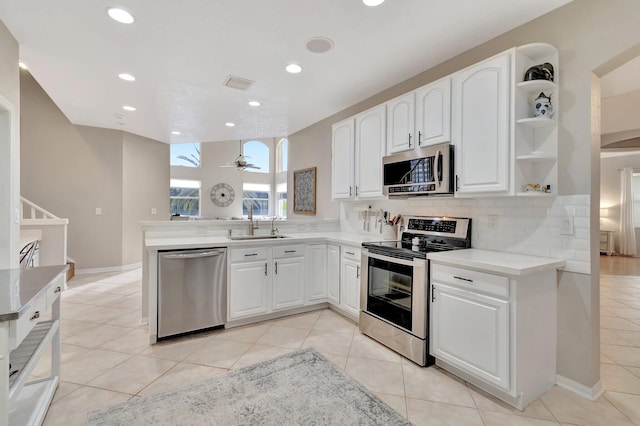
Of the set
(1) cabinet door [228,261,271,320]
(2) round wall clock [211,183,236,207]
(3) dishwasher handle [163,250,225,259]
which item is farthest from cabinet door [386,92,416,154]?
(2) round wall clock [211,183,236,207]

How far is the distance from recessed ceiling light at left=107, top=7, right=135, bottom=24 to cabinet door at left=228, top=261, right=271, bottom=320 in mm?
2164

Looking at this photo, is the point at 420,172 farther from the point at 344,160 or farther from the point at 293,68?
the point at 293,68

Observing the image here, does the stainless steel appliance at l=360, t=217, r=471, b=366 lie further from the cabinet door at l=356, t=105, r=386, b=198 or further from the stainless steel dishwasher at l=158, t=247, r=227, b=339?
the stainless steel dishwasher at l=158, t=247, r=227, b=339

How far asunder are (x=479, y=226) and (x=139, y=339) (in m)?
3.26

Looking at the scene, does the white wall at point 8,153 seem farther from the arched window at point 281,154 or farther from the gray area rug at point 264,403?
the arched window at point 281,154

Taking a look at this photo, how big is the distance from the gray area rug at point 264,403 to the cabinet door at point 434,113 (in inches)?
81.3

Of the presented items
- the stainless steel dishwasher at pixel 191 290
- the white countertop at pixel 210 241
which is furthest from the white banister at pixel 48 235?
the stainless steel dishwasher at pixel 191 290

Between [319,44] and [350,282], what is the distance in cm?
229

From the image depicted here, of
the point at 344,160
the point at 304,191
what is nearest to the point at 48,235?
the point at 304,191

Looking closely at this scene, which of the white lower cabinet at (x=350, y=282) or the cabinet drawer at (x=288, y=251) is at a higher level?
the cabinet drawer at (x=288, y=251)

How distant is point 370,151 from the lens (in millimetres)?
3375

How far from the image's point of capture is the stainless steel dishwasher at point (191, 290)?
2744mm

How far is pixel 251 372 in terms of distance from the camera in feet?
7.52

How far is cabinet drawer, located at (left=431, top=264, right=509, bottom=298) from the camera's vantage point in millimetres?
1899
